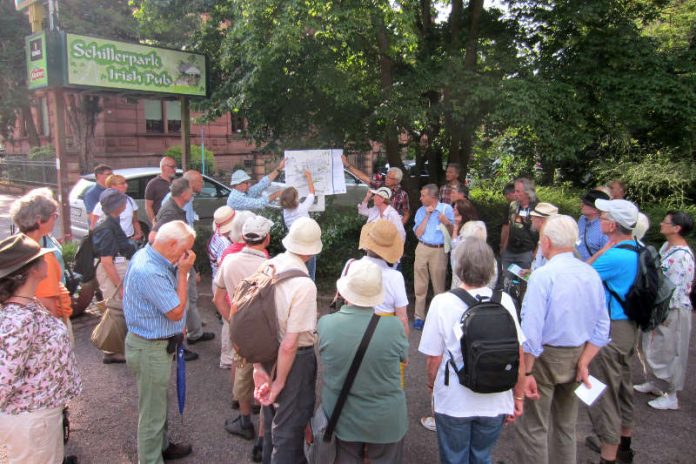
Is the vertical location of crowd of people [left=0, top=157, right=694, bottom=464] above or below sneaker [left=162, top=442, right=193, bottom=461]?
above

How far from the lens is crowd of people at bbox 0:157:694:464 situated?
8.61ft

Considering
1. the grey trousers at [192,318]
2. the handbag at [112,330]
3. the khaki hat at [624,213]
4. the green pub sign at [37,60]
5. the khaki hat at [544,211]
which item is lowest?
the grey trousers at [192,318]

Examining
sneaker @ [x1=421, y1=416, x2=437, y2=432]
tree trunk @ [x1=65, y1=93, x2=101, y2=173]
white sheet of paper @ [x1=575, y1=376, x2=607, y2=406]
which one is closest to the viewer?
white sheet of paper @ [x1=575, y1=376, x2=607, y2=406]

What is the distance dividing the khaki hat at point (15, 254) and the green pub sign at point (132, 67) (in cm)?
551

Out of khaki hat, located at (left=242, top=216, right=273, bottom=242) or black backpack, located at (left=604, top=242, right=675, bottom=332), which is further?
khaki hat, located at (left=242, top=216, right=273, bottom=242)

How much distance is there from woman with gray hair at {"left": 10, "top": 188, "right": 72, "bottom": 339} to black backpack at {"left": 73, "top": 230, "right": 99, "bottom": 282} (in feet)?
5.40

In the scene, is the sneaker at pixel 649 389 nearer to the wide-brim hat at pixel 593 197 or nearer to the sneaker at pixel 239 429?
the wide-brim hat at pixel 593 197

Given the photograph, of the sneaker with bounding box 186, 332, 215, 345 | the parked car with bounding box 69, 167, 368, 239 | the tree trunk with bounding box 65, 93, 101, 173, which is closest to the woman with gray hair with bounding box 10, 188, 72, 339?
the sneaker with bounding box 186, 332, 215, 345

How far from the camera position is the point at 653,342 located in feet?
14.9

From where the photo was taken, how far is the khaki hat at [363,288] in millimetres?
2674

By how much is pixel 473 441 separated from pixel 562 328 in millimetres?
864

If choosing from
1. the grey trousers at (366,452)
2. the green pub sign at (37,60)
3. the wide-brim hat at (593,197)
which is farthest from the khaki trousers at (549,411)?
the green pub sign at (37,60)

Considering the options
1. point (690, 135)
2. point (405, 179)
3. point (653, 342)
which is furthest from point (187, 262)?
point (690, 135)

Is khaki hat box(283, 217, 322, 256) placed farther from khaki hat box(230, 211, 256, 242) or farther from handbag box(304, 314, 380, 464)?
khaki hat box(230, 211, 256, 242)
